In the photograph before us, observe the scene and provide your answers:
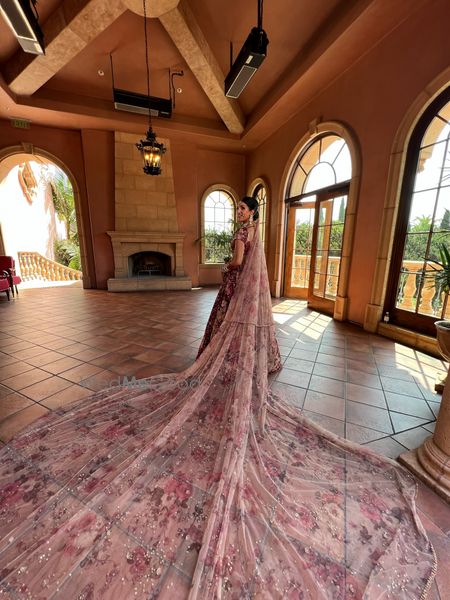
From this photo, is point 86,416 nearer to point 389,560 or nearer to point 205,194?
point 389,560

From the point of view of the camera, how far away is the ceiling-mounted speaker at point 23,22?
2.42 metres

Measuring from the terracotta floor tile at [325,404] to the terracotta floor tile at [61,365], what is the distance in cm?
218

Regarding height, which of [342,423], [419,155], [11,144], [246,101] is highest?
[246,101]

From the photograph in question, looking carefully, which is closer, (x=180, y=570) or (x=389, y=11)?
(x=180, y=570)

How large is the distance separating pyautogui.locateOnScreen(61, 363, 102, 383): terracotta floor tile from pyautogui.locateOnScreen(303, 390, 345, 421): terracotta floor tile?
1.89 m

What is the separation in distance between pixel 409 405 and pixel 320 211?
3.76 m

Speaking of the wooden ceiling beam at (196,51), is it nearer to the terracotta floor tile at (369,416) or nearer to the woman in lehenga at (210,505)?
the woman in lehenga at (210,505)

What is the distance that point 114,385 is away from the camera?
2.13 metres

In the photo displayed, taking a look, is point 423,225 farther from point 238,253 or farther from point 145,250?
point 145,250

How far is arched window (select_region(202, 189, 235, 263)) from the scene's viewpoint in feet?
25.1

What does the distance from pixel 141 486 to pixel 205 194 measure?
294 inches

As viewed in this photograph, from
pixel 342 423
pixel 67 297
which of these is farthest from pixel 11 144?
pixel 342 423

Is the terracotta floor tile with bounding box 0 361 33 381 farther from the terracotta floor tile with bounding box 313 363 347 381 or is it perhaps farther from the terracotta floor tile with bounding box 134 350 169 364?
the terracotta floor tile with bounding box 313 363 347 381

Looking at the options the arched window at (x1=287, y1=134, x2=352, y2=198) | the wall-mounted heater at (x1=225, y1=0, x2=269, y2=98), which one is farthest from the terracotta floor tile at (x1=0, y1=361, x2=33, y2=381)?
the arched window at (x1=287, y1=134, x2=352, y2=198)
